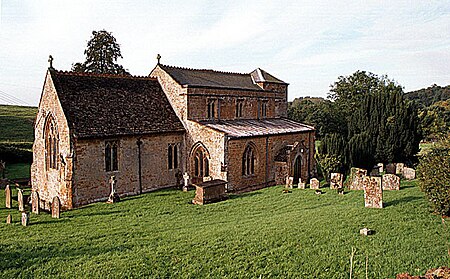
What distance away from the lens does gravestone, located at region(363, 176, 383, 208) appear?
50.5 ft

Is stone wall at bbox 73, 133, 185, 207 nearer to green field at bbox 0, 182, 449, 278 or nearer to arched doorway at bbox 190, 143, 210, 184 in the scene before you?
arched doorway at bbox 190, 143, 210, 184

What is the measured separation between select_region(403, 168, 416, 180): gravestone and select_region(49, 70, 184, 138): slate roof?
1589 cm

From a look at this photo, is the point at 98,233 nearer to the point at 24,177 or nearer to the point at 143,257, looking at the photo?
the point at 143,257

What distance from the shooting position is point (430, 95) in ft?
441

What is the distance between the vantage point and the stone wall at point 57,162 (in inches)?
789

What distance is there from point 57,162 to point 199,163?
867 cm

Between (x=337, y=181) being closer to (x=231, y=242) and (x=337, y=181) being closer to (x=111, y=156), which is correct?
(x=231, y=242)

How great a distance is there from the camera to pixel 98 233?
1406cm

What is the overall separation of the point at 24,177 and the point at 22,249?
23.2 m

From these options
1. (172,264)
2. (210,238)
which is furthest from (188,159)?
(172,264)

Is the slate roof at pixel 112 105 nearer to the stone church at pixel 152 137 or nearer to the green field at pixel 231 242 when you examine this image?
the stone church at pixel 152 137

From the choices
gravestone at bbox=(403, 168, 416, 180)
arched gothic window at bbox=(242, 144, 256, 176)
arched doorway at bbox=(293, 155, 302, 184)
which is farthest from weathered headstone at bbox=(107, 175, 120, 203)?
Result: gravestone at bbox=(403, 168, 416, 180)

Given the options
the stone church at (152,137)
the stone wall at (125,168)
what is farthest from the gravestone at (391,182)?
the stone wall at (125,168)

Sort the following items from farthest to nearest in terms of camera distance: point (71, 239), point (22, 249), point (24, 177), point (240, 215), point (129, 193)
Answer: point (24, 177) → point (129, 193) → point (240, 215) → point (71, 239) → point (22, 249)
